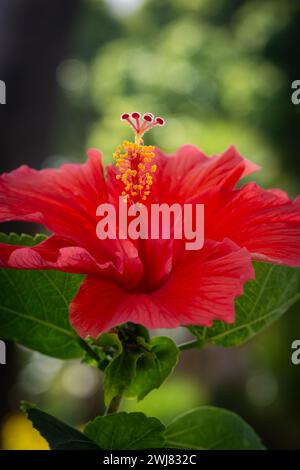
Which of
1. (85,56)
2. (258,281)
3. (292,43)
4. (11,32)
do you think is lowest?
(258,281)

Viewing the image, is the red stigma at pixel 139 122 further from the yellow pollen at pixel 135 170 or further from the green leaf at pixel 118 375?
the green leaf at pixel 118 375

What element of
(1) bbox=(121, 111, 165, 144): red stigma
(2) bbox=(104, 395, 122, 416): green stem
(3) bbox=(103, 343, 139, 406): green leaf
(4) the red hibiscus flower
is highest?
(1) bbox=(121, 111, 165, 144): red stigma

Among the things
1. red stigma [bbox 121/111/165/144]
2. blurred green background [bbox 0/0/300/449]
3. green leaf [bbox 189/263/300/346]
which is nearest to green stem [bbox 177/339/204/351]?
green leaf [bbox 189/263/300/346]

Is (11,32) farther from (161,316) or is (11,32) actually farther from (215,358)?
(215,358)

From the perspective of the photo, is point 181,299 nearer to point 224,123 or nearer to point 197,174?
point 197,174

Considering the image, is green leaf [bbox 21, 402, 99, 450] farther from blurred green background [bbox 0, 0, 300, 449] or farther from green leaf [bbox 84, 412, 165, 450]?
blurred green background [bbox 0, 0, 300, 449]

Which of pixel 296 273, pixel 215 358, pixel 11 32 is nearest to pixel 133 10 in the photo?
pixel 215 358

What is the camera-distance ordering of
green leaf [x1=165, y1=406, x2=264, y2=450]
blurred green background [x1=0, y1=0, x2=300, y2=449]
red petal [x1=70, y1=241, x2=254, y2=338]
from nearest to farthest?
red petal [x1=70, y1=241, x2=254, y2=338] → green leaf [x1=165, y1=406, x2=264, y2=450] → blurred green background [x1=0, y1=0, x2=300, y2=449]
